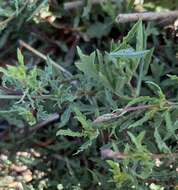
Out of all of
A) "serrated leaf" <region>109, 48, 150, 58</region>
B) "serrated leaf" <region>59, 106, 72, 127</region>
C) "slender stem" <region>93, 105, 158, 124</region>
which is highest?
"serrated leaf" <region>109, 48, 150, 58</region>

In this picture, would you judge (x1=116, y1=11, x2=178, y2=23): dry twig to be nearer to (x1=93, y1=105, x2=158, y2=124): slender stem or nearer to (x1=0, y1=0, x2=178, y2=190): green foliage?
(x1=0, y1=0, x2=178, y2=190): green foliage

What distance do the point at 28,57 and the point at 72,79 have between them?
421 millimetres

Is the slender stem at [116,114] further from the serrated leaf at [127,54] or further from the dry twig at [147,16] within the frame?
the dry twig at [147,16]

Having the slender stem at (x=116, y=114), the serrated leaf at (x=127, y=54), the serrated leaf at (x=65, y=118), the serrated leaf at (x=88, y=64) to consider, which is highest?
the serrated leaf at (x=127, y=54)

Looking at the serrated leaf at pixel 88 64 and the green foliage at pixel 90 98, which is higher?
the serrated leaf at pixel 88 64

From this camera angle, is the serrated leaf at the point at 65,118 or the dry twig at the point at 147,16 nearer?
the serrated leaf at the point at 65,118

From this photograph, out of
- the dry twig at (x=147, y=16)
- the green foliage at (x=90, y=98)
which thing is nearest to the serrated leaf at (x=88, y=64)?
the green foliage at (x=90, y=98)

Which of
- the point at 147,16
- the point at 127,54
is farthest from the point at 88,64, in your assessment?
the point at 147,16

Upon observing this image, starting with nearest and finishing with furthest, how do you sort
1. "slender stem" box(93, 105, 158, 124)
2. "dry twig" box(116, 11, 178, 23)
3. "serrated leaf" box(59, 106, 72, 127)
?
"slender stem" box(93, 105, 158, 124) → "serrated leaf" box(59, 106, 72, 127) → "dry twig" box(116, 11, 178, 23)

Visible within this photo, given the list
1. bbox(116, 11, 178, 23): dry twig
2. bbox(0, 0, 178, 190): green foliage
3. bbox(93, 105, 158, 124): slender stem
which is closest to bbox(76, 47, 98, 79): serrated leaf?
bbox(0, 0, 178, 190): green foliage

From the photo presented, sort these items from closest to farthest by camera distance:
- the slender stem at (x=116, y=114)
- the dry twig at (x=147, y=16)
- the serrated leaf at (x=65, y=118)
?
the slender stem at (x=116, y=114)
the serrated leaf at (x=65, y=118)
the dry twig at (x=147, y=16)

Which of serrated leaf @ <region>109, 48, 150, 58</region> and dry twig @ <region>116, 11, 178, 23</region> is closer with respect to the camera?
serrated leaf @ <region>109, 48, 150, 58</region>

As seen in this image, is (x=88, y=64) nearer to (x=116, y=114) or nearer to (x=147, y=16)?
(x=116, y=114)

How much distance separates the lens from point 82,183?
1.23m
